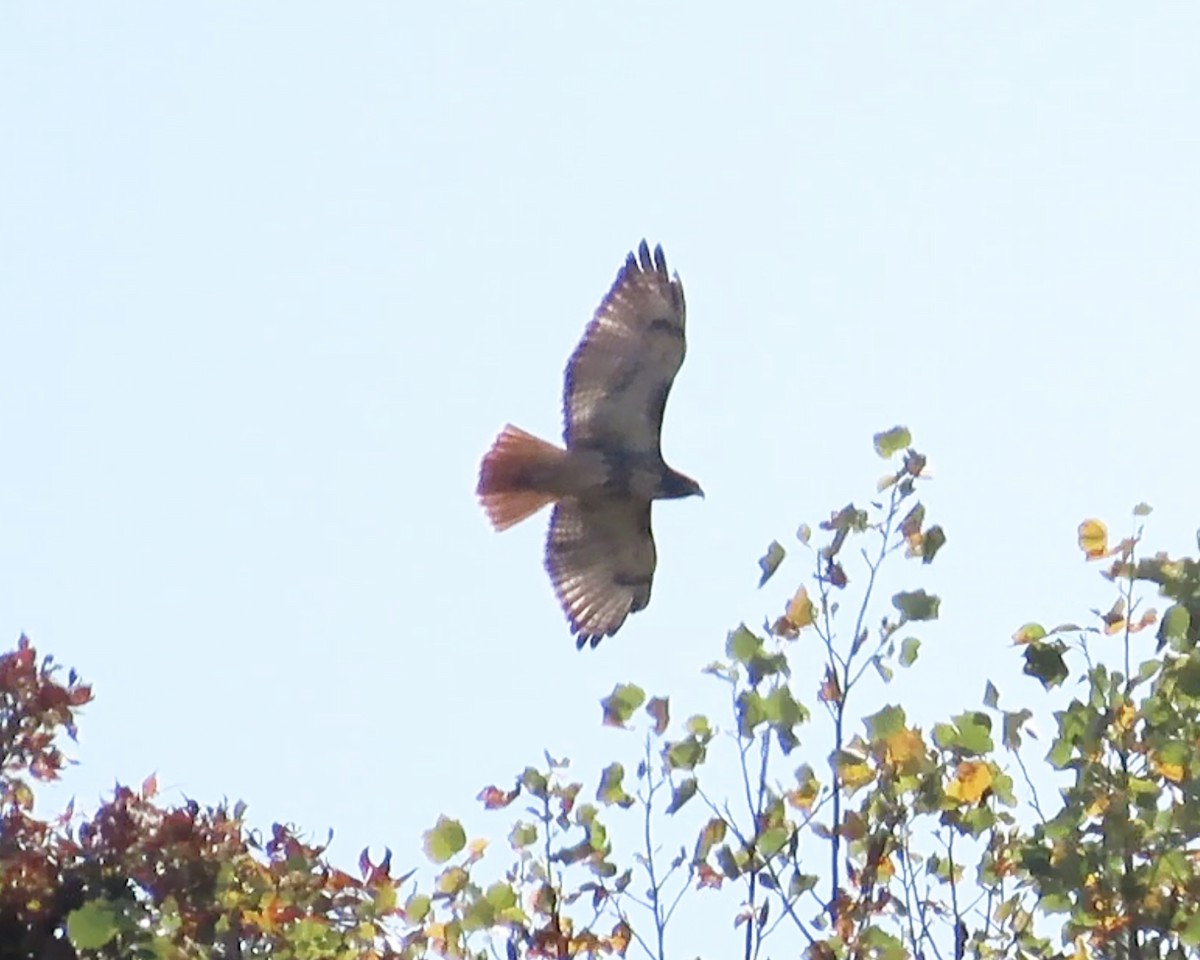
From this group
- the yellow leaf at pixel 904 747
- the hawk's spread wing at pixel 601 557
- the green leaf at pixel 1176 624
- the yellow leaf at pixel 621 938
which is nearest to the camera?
the green leaf at pixel 1176 624

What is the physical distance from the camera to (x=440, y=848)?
19.8ft

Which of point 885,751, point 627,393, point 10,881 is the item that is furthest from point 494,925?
point 627,393

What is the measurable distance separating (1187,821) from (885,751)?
79 centimetres

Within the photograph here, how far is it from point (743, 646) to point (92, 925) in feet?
6.07

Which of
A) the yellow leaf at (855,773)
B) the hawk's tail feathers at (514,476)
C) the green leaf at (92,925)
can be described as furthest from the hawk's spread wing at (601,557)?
the yellow leaf at (855,773)

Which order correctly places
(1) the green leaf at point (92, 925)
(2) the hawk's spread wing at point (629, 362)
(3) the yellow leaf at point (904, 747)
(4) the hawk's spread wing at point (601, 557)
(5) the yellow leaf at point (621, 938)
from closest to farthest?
1. (3) the yellow leaf at point (904, 747)
2. (5) the yellow leaf at point (621, 938)
3. (1) the green leaf at point (92, 925)
4. (2) the hawk's spread wing at point (629, 362)
5. (4) the hawk's spread wing at point (601, 557)

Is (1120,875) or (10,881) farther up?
(10,881)

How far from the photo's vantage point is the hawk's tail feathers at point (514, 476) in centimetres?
924

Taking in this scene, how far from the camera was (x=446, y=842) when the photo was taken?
603cm

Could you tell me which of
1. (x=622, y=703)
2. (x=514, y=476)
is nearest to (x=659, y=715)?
(x=622, y=703)

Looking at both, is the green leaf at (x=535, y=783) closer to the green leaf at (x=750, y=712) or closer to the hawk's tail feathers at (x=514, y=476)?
the green leaf at (x=750, y=712)

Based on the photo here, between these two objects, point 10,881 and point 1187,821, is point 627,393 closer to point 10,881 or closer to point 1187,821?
point 10,881

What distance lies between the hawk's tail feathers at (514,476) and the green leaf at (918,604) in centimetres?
348

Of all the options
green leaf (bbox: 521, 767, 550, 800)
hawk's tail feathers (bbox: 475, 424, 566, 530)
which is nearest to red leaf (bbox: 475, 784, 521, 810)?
green leaf (bbox: 521, 767, 550, 800)
